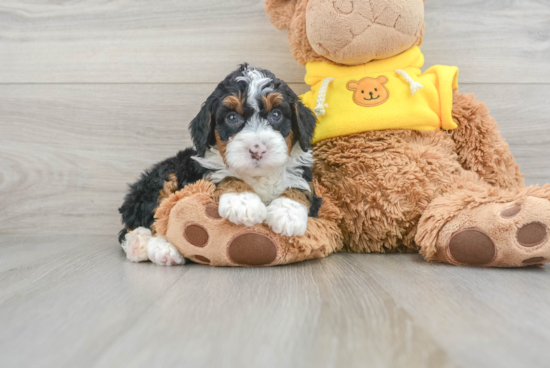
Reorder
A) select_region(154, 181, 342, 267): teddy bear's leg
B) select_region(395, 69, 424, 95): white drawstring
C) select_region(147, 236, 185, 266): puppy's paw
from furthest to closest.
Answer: select_region(395, 69, 424, 95): white drawstring < select_region(147, 236, 185, 266): puppy's paw < select_region(154, 181, 342, 267): teddy bear's leg

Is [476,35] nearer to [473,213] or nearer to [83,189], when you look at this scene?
[473,213]

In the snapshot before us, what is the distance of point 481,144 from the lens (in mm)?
1502

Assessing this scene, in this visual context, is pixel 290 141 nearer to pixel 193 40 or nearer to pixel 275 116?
pixel 275 116

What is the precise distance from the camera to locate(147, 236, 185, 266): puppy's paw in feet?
4.25

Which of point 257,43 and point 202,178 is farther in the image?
point 257,43

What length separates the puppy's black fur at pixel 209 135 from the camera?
1229mm

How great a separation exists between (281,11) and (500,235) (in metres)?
1.09

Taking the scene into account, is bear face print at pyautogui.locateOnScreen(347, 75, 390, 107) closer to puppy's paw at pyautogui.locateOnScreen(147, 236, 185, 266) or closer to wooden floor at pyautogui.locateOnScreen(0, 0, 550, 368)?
wooden floor at pyautogui.locateOnScreen(0, 0, 550, 368)

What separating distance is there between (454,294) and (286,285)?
1.28ft

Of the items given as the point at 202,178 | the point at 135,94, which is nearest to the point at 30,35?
the point at 135,94

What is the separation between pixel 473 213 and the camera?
1.20 meters

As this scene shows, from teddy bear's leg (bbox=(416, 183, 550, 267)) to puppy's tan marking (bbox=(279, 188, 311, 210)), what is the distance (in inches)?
14.5

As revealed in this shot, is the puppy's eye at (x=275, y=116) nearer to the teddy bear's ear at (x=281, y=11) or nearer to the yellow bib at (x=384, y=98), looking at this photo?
the yellow bib at (x=384, y=98)

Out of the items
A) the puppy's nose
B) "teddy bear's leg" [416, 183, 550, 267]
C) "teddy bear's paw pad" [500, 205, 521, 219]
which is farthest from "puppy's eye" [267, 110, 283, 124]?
"teddy bear's paw pad" [500, 205, 521, 219]
